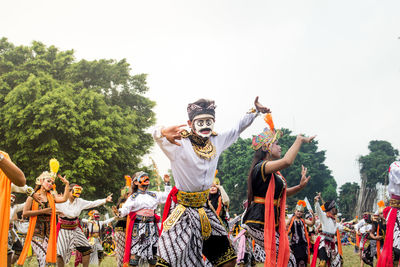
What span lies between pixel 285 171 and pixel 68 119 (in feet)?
94.4

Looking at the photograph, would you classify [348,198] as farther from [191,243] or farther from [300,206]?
Result: [191,243]

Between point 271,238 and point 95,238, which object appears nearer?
point 271,238

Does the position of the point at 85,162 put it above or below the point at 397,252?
above

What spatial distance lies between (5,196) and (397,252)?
5.82 m

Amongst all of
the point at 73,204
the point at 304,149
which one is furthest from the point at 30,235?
the point at 304,149

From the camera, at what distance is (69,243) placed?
1054 centimetres

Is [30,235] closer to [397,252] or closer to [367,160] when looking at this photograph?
[397,252]

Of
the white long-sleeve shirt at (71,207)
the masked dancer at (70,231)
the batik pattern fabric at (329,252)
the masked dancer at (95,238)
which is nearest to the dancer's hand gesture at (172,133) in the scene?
the masked dancer at (70,231)

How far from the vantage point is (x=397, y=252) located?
724cm

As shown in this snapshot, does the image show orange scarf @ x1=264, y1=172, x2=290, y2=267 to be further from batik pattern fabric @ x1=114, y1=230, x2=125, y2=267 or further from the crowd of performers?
batik pattern fabric @ x1=114, y1=230, x2=125, y2=267

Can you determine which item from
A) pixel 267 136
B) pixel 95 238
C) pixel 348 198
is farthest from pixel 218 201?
pixel 348 198

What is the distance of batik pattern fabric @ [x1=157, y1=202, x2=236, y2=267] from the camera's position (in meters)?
5.02

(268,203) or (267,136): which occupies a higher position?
(267,136)

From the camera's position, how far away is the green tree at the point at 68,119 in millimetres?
22281
